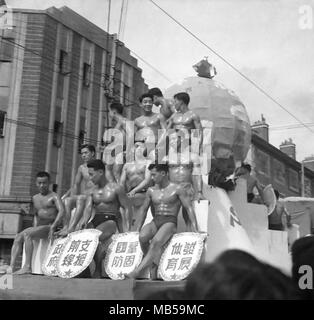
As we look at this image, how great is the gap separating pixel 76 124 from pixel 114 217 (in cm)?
995

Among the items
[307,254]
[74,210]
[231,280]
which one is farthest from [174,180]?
[231,280]

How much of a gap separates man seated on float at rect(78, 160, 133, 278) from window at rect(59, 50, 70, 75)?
9.97 meters

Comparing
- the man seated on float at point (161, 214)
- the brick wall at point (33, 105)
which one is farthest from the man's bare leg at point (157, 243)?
the brick wall at point (33, 105)

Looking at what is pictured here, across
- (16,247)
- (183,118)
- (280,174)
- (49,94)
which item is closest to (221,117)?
(183,118)

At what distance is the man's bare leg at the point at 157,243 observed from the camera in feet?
16.7

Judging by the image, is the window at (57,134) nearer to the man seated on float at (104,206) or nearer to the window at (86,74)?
the window at (86,74)

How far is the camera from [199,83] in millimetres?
7809

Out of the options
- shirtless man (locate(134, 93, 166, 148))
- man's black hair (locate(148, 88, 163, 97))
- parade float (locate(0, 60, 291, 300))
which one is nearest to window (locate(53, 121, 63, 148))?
parade float (locate(0, 60, 291, 300))

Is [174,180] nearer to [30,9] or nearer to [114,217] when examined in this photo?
[114,217]

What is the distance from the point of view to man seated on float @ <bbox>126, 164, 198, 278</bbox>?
5191 millimetres

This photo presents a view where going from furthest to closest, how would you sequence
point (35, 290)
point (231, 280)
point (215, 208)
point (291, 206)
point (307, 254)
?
point (291, 206) → point (215, 208) → point (35, 290) → point (307, 254) → point (231, 280)

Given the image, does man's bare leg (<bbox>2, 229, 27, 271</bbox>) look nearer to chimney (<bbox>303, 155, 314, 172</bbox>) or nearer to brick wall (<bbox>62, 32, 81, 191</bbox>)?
chimney (<bbox>303, 155, 314, 172</bbox>)

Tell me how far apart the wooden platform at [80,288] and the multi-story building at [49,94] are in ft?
27.8

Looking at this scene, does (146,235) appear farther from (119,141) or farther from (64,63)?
(64,63)
